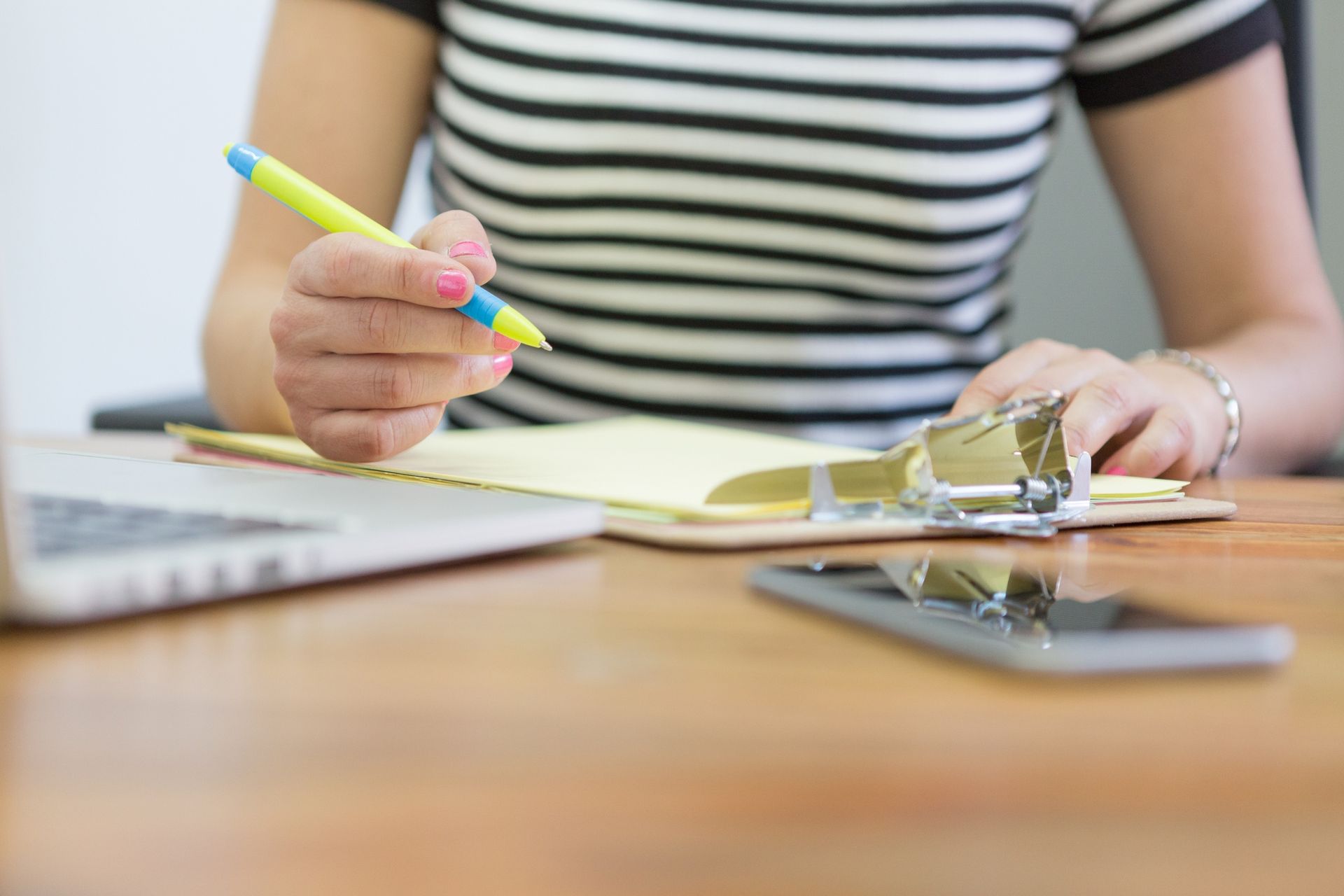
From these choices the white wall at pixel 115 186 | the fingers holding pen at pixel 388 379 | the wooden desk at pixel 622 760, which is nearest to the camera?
the wooden desk at pixel 622 760

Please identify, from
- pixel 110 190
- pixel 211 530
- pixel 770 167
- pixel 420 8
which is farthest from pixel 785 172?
pixel 110 190

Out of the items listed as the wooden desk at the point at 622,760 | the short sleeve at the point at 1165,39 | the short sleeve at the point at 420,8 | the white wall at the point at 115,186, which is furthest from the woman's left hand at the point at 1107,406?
the white wall at the point at 115,186

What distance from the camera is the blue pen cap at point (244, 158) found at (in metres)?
0.52

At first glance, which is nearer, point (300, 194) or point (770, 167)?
point (300, 194)

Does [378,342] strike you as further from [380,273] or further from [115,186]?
[115,186]

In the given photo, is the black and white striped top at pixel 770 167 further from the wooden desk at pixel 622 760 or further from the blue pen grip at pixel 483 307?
the wooden desk at pixel 622 760

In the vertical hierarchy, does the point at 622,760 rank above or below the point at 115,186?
below

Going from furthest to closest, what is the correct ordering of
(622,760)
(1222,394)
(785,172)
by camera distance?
1. (785,172)
2. (1222,394)
3. (622,760)

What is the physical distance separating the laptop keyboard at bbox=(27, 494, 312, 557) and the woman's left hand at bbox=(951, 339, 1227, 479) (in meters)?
0.32

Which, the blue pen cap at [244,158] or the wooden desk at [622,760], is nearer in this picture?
the wooden desk at [622,760]

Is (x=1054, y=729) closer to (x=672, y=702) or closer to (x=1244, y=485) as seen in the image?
(x=672, y=702)

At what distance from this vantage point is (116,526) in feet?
0.96

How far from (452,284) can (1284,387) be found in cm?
54

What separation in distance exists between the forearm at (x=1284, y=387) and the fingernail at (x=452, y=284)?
1.52 feet
